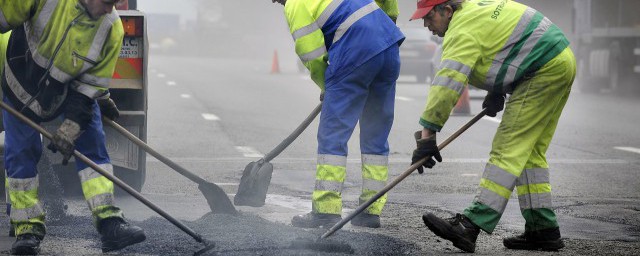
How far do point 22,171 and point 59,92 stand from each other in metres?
0.43

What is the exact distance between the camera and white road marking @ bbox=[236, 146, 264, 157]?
11828 millimetres

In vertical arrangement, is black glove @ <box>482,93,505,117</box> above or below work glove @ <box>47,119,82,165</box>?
below

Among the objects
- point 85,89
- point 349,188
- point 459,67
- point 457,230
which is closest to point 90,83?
point 85,89

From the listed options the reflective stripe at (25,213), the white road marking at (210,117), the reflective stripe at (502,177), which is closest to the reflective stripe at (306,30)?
the reflective stripe at (502,177)

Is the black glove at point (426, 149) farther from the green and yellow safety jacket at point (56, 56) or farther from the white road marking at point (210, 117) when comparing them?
the white road marking at point (210, 117)

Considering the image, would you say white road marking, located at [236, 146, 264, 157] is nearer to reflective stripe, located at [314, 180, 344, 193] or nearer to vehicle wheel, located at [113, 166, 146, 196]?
vehicle wheel, located at [113, 166, 146, 196]

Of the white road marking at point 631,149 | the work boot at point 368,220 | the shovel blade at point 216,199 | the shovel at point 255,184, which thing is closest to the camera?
the work boot at point 368,220

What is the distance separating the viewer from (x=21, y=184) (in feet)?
21.6

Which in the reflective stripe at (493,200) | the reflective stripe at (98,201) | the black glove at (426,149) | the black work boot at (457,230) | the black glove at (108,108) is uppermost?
the black glove at (108,108)

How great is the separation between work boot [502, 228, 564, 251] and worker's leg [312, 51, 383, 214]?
1015 millimetres

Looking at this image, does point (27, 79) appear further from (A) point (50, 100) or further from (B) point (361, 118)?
(B) point (361, 118)

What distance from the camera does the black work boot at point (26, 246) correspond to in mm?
6266

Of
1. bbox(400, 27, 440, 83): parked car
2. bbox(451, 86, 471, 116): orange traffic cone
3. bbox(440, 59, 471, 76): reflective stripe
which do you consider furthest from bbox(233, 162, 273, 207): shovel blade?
bbox(400, 27, 440, 83): parked car

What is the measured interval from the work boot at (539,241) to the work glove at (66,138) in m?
2.17
